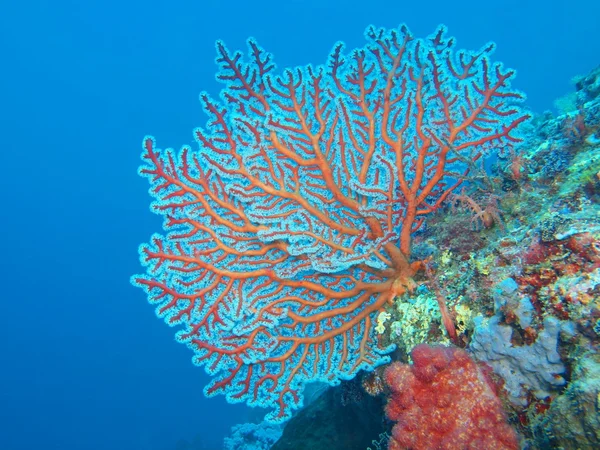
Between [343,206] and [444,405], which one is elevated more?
[343,206]

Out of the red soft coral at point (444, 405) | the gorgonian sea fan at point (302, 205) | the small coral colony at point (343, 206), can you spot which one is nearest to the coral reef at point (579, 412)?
the red soft coral at point (444, 405)

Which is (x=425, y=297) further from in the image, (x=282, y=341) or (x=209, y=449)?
(x=209, y=449)

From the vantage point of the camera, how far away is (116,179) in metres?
106

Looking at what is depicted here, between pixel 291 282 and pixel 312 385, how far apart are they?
1434 cm

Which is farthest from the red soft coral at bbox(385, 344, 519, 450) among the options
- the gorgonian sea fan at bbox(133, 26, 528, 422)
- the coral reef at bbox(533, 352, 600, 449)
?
the gorgonian sea fan at bbox(133, 26, 528, 422)

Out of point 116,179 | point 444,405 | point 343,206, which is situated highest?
point 116,179

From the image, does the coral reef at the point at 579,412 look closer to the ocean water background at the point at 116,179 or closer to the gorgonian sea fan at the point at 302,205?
the gorgonian sea fan at the point at 302,205

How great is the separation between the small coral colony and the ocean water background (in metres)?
29.3

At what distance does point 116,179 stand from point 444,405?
4692 inches

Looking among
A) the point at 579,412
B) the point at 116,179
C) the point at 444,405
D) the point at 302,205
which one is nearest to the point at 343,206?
the point at 302,205

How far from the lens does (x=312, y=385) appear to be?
662 inches

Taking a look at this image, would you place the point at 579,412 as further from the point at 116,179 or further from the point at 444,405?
the point at 116,179

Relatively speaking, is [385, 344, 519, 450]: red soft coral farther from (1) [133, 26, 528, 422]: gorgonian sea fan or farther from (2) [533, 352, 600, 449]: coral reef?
(1) [133, 26, 528, 422]: gorgonian sea fan

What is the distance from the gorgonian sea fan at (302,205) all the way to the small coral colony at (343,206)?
0.02 metres
